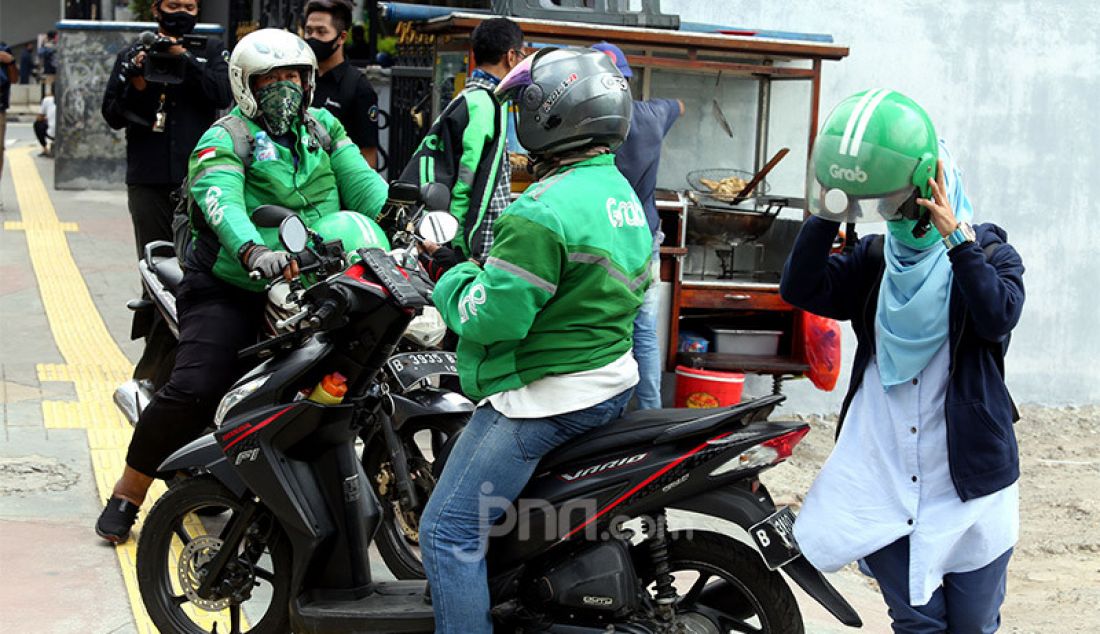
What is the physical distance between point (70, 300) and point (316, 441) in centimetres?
617

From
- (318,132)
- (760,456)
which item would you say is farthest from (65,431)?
(760,456)

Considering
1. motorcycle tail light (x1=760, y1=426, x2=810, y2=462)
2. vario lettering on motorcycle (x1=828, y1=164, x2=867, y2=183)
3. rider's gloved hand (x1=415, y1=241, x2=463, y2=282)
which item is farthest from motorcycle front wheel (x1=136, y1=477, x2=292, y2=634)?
vario lettering on motorcycle (x1=828, y1=164, x2=867, y2=183)

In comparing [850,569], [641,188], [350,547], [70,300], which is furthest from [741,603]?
[70,300]

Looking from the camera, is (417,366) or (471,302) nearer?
(471,302)

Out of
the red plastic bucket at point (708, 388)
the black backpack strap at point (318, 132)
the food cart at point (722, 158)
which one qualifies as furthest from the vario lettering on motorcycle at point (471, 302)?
the red plastic bucket at point (708, 388)

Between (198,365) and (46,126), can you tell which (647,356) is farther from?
(46,126)

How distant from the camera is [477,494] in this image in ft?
11.7

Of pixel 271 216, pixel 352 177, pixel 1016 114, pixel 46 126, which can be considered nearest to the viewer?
pixel 271 216

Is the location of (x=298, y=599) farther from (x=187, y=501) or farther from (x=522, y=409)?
(x=522, y=409)

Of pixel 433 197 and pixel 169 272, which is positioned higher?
pixel 433 197

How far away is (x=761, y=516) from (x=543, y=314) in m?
0.72

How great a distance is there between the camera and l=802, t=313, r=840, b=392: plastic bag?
7480mm

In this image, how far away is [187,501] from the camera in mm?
4250

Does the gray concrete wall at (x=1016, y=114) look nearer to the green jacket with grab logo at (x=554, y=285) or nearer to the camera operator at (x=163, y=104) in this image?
the camera operator at (x=163, y=104)
